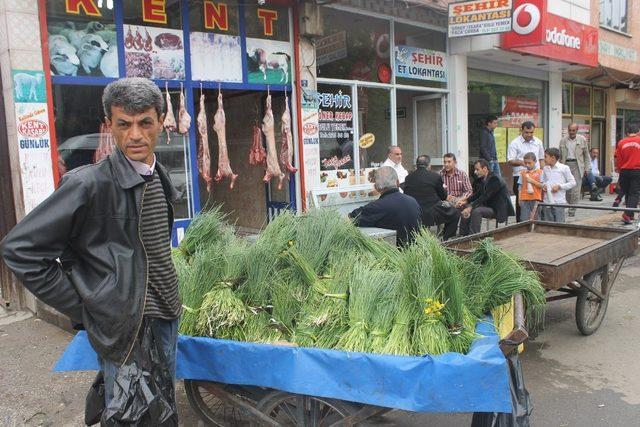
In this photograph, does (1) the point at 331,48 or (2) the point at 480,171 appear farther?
(1) the point at 331,48

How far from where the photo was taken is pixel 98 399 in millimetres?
2203

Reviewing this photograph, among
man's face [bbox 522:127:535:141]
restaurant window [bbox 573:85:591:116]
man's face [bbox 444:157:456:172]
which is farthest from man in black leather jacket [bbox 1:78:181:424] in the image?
restaurant window [bbox 573:85:591:116]

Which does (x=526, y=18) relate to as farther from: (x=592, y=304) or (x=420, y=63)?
(x=592, y=304)

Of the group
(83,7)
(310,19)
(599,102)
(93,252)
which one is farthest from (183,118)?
(599,102)

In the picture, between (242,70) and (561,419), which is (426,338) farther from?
(242,70)

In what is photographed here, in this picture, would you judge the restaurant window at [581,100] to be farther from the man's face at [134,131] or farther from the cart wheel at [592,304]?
the man's face at [134,131]

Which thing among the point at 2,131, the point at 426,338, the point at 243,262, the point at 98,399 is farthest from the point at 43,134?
the point at 426,338

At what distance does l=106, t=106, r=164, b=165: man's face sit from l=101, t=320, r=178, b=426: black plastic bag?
2.16 feet

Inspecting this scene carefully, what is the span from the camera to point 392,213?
4.92 meters

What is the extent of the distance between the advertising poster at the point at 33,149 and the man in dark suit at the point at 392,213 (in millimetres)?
3293

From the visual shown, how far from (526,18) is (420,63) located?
2198 millimetres

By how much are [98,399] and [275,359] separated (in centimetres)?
81

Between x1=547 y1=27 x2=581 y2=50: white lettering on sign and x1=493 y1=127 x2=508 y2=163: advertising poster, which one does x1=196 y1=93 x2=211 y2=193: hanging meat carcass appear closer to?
x1=547 y1=27 x2=581 y2=50: white lettering on sign

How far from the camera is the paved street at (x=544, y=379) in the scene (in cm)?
352
